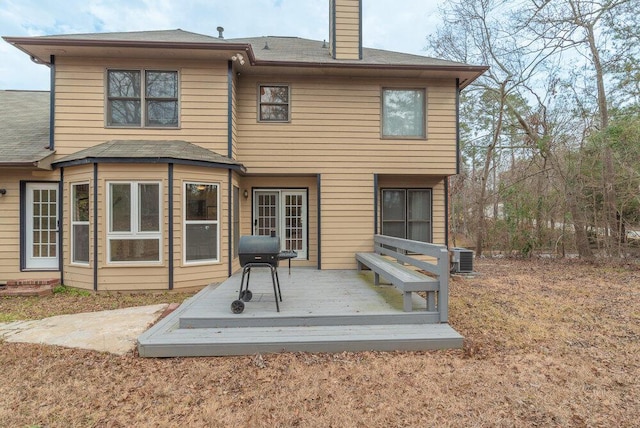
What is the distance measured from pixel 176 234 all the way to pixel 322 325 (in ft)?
11.7

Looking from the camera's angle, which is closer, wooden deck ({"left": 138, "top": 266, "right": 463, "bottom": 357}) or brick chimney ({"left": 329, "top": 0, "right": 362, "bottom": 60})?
wooden deck ({"left": 138, "top": 266, "right": 463, "bottom": 357})

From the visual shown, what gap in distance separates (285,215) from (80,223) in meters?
4.17

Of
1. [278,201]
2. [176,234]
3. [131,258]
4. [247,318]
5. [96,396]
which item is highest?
[278,201]

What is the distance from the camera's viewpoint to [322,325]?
13.1ft

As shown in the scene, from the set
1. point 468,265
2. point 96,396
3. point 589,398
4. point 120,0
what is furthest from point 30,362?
point 120,0

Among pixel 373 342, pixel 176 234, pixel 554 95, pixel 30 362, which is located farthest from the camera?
pixel 554 95

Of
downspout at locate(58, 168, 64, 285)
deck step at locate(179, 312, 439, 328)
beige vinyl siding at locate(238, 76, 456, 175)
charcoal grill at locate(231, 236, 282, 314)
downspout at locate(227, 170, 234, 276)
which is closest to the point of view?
deck step at locate(179, 312, 439, 328)

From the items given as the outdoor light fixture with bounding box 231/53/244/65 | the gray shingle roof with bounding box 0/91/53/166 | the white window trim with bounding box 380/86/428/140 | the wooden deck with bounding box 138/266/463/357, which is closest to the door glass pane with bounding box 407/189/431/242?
the white window trim with bounding box 380/86/428/140

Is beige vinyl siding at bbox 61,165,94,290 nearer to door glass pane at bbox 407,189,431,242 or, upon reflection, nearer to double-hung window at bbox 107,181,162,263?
double-hung window at bbox 107,181,162,263

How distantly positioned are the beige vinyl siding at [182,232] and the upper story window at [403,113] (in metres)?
3.97

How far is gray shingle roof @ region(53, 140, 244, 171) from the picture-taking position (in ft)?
19.3

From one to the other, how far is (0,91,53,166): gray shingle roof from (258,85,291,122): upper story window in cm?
437

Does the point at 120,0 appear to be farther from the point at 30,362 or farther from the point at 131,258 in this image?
the point at 30,362

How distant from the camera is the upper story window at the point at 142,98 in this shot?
666 cm
